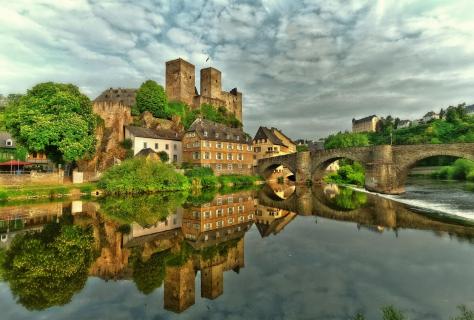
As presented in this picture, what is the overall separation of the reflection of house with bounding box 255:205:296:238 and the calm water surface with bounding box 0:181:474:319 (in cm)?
21

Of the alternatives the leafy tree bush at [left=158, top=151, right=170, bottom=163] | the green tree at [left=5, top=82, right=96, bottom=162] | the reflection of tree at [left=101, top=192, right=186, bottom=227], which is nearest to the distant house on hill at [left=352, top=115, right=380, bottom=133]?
the leafy tree bush at [left=158, top=151, right=170, bottom=163]

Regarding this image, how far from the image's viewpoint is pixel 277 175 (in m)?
70.8

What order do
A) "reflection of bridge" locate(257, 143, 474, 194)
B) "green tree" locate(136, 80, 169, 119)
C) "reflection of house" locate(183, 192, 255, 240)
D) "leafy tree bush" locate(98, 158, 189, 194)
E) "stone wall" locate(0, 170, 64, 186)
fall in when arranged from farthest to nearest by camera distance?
"green tree" locate(136, 80, 169, 119) → "leafy tree bush" locate(98, 158, 189, 194) → "reflection of bridge" locate(257, 143, 474, 194) → "stone wall" locate(0, 170, 64, 186) → "reflection of house" locate(183, 192, 255, 240)

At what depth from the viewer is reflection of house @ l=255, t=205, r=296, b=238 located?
1723 centimetres

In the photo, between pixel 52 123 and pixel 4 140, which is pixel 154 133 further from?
pixel 4 140

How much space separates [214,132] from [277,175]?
22.5 metres

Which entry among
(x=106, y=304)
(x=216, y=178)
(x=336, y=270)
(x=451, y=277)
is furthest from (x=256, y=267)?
(x=216, y=178)

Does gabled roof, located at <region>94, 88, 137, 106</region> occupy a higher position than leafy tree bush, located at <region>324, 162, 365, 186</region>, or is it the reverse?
gabled roof, located at <region>94, 88, 137, 106</region>

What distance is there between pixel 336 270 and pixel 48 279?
1015cm

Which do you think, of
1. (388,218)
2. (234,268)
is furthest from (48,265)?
(388,218)

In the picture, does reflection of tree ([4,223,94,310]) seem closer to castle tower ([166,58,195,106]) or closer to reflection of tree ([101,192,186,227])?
reflection of tree ([101,192,186,227])

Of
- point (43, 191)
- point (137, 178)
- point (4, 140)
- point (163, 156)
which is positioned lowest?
point (43, 191)

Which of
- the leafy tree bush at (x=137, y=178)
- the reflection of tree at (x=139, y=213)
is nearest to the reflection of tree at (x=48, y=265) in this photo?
the reflection of tree at (x=139, y=213)

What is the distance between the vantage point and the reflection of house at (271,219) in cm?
1723
